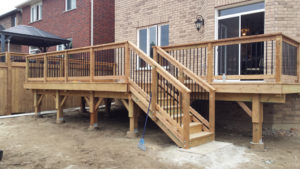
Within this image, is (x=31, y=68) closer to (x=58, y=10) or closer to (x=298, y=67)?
(x=58, y=10)

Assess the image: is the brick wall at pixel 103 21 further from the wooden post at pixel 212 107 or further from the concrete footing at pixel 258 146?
the concrete footing at pixel 258 146

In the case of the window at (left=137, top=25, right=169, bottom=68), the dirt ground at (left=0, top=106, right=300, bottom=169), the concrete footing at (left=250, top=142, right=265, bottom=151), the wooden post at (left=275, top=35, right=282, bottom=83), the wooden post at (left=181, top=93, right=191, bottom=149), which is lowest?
the dirt ground at (left=0, top=106, right=300, bottom=169)

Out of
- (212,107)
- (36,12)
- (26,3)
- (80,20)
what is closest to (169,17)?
(212,107)

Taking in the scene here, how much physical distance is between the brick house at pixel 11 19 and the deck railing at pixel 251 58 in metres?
17.7

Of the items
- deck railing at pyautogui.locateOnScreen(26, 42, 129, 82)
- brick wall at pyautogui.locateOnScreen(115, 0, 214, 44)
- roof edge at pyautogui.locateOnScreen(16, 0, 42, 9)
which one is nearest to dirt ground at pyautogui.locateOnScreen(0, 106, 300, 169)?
deck railing at pyautogui.locateOnScreen(26, 42, 129, 82)

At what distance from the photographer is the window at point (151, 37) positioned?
10230 mm

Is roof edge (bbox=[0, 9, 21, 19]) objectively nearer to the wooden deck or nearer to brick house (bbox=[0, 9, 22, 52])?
brick house (bbox=[0, 9, 22, 52])

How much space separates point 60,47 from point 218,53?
11572mm

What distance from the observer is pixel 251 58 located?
7824 millimetres

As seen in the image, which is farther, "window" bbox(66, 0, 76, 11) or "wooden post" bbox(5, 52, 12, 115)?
"window" bbox(66, 0, 76, 11)

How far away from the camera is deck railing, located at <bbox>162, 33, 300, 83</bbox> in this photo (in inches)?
222

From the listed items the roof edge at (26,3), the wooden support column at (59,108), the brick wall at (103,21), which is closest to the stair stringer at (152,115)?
the wooden support column at (59,108)

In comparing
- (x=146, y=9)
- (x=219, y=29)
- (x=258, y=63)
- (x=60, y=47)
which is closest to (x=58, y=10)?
(x=60, y=47)

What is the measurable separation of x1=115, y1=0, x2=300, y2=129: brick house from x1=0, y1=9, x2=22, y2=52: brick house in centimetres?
1318
